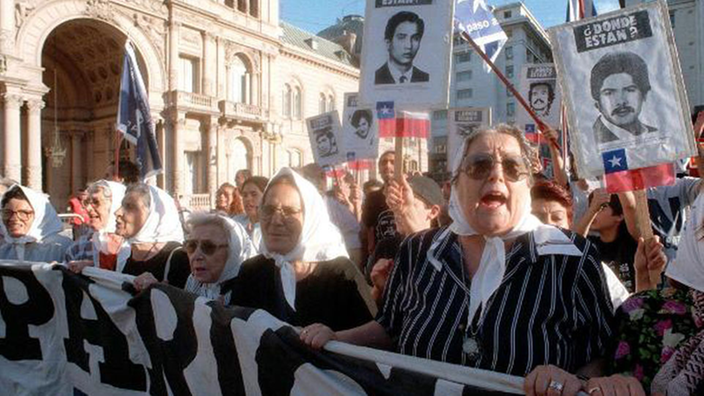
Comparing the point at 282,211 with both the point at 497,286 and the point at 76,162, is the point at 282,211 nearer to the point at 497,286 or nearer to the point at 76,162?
the point at 497,286

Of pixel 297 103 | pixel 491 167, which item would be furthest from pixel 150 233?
pixel 297 103

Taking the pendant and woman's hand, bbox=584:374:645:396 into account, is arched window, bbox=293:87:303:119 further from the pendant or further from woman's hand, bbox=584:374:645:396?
woman's hand, bbox=584:374:645:396

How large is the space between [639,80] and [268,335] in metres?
1.90

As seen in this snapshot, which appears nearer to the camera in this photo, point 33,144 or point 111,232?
point 111,232

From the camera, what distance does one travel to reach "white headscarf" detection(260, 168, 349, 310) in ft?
9.74

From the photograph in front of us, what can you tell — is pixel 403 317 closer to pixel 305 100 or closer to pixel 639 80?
pixel 639 80

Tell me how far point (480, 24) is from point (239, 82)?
1088 inches

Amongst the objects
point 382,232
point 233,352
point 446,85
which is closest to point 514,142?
point 233,352

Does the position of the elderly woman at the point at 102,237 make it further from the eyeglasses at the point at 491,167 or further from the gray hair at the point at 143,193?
the eyeglasses at the point at 491,167

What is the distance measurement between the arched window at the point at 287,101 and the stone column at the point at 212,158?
7.41 meters

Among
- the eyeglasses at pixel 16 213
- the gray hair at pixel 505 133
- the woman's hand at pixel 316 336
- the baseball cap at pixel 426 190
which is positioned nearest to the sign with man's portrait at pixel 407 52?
the baseball cap at pixel 426 190

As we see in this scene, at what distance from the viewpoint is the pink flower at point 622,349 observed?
1.91m

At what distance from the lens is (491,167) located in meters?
2.17

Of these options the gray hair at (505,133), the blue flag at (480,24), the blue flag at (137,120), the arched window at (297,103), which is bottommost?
the gray hair at (505,133)
